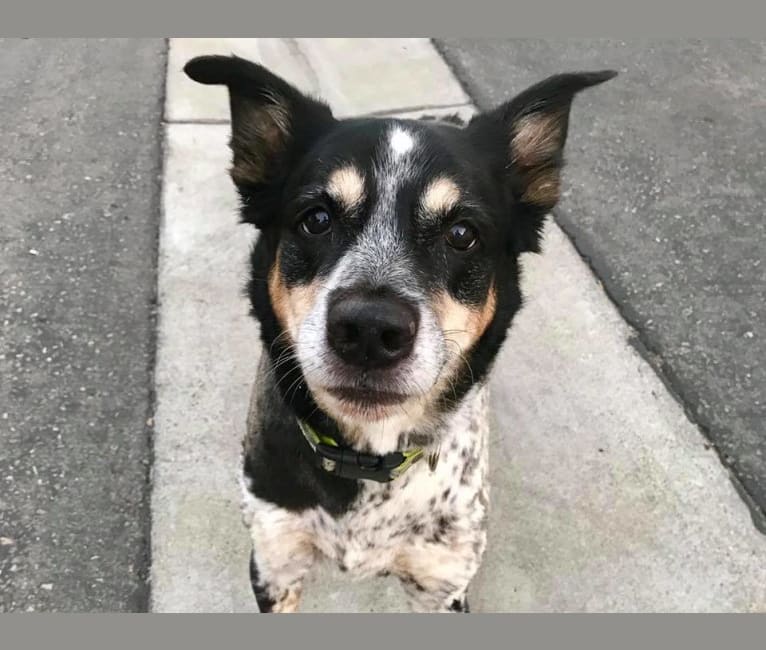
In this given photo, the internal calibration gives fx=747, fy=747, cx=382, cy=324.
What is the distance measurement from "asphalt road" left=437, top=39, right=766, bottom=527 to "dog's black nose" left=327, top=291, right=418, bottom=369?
205 centimetres

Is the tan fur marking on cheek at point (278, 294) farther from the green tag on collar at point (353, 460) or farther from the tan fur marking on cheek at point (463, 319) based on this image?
the tan fur marking on cheek at point (463, 319)

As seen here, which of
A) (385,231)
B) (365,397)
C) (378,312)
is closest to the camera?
(378,312)

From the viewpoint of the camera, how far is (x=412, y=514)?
2.49 m

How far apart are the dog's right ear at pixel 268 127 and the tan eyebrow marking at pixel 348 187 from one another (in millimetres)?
315

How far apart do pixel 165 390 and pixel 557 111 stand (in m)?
2.12

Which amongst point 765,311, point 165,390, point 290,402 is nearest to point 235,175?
point 290,402

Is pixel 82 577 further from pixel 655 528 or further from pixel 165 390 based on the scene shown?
pixel 655 528

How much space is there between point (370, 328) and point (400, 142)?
2.18 ft

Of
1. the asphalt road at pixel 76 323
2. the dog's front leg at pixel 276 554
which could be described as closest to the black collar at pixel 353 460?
the dog's front leg at pixel 276 554

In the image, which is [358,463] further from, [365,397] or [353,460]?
[365,397]

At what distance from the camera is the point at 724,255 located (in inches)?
167

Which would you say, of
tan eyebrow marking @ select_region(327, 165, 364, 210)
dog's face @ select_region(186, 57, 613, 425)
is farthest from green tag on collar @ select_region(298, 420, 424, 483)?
tan eyebrow marking @ select_region(327, 165, 364, 210)

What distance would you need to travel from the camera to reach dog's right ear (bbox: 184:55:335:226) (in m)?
2.39

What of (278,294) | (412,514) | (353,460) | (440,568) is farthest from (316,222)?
Result: (440,568)
